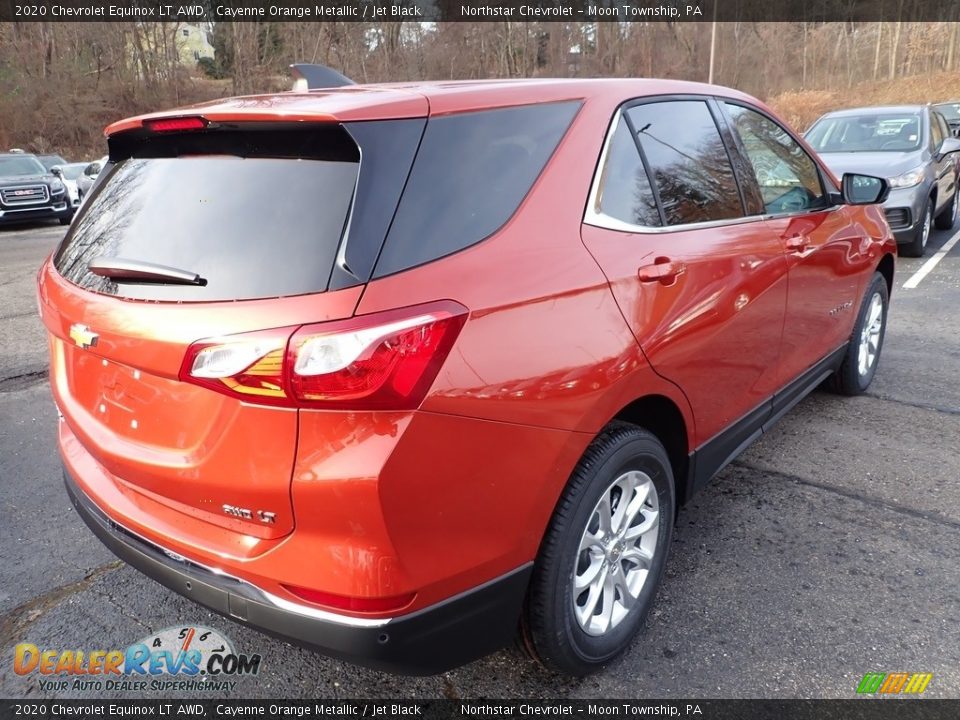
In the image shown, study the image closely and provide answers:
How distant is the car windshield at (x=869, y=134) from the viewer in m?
9.10

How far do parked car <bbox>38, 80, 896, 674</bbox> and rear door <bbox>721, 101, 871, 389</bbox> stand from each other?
87 cm

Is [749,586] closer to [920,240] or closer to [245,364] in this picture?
[245,364]

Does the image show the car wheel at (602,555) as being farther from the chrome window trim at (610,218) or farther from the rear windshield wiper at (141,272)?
the rear windshield wiper at (141,272)

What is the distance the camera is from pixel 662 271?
7.70 ft

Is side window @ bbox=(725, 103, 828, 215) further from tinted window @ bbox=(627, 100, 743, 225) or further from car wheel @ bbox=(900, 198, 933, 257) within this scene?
car wheel @ bbox=(900, 198, 933, 257)

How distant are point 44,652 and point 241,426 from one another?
146 centimetres

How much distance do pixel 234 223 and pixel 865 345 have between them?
4082mm

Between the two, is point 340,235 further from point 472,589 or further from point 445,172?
point 472,589

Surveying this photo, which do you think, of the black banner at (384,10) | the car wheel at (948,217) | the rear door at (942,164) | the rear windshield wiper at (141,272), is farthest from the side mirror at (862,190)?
the black banner at (384,10)

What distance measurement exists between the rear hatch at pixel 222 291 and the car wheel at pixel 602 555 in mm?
781

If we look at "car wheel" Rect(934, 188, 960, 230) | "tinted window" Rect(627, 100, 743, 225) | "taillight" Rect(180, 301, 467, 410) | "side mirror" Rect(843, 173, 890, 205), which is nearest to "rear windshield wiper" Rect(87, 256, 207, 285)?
"taillight" Rect(180, 301, 467, 410)

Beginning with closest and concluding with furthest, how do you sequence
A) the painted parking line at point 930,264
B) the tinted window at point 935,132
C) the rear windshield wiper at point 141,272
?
1. the rear windshield wiper at point 141,272
2. the painted parking line at point 930,264
3. the tinted window at point 935,132

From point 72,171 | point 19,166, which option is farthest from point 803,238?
point 72,171

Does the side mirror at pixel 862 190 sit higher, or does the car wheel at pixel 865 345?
the side mirror at pixel 862 190
